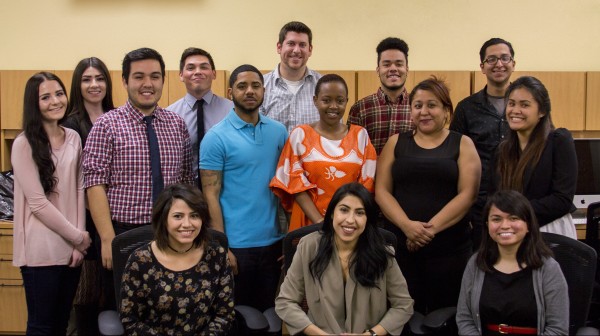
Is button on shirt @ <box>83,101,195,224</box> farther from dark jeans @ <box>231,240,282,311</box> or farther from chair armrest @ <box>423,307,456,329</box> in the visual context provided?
chair armrest @ <box>423,307,456,329</box>

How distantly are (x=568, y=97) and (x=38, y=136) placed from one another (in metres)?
3.51

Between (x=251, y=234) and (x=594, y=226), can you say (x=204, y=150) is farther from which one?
(x=594, y=226)

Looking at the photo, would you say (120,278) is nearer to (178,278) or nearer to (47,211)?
(178,278)

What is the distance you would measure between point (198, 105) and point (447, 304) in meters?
1.73

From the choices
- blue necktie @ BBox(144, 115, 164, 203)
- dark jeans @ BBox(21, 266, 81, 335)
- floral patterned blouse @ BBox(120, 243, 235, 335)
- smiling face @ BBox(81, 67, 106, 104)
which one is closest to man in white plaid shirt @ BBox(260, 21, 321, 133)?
blue necktie @ BBox(144, 115, 164, 203)

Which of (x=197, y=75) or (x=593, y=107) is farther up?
(x=197, y=75)

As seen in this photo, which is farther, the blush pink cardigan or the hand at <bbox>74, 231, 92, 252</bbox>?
the hand at <bbox>74, 231, 92, 252</bbox>

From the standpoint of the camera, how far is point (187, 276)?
2502 mm

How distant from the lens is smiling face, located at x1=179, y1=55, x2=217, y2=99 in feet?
11.7

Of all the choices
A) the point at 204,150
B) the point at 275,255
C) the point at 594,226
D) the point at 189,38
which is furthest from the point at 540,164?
the point at 189,38

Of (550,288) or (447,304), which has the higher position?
(550,288)

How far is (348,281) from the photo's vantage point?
2531mm

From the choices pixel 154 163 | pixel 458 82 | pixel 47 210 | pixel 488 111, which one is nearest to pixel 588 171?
pixel 458 82

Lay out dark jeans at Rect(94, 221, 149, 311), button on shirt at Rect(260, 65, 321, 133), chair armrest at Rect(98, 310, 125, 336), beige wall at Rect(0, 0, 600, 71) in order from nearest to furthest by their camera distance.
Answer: chair armrest at Rect(98, 310, 125, 336), dark jeans at Rect(94, 221, 149, 311), button on shirt at Rect(260, 65, 321, 133), beige wall at Rect(0, 0, 600, 71)
